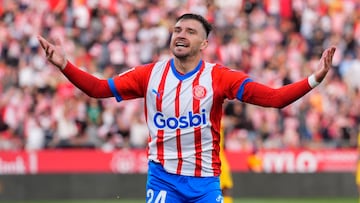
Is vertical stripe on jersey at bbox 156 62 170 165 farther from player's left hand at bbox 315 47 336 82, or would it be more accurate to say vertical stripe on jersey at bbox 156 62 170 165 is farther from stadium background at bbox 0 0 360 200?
stadium background at bbox 0 0 360 200

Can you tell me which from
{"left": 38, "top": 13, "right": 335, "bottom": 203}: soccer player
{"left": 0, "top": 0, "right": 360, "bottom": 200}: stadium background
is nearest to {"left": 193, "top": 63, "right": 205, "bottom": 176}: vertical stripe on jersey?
{"left": 38, "top": 13, "right": 335, "bottom": 203}: soccer player

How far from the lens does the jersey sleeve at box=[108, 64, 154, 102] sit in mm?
8562

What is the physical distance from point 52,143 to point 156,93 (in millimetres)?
12340

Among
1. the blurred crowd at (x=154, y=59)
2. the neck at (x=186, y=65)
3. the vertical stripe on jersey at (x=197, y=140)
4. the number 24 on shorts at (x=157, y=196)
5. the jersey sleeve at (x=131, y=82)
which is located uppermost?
the blurred crowd at (x=154, y=59)

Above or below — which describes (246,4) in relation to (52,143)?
above

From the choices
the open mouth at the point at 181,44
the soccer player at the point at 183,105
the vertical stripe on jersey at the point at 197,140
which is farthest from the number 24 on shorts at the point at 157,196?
the open mouth at the point at 181,44

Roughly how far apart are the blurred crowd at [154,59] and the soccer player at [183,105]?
1218 centimetres

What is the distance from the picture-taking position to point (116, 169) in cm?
2084

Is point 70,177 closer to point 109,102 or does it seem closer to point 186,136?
point 109,102

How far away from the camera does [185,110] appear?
843cm

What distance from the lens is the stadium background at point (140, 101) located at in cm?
2045

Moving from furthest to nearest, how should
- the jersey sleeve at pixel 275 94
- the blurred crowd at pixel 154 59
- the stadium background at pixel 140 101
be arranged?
1. the blurred crowd at pixel 154 59
2. the stadium background at pixel 140 101
3. the jersey sleeve at pixel 275 94

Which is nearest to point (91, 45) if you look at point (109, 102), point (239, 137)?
point (109, 102)

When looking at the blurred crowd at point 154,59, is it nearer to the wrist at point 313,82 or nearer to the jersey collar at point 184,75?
the jersey collar at point 184,75
